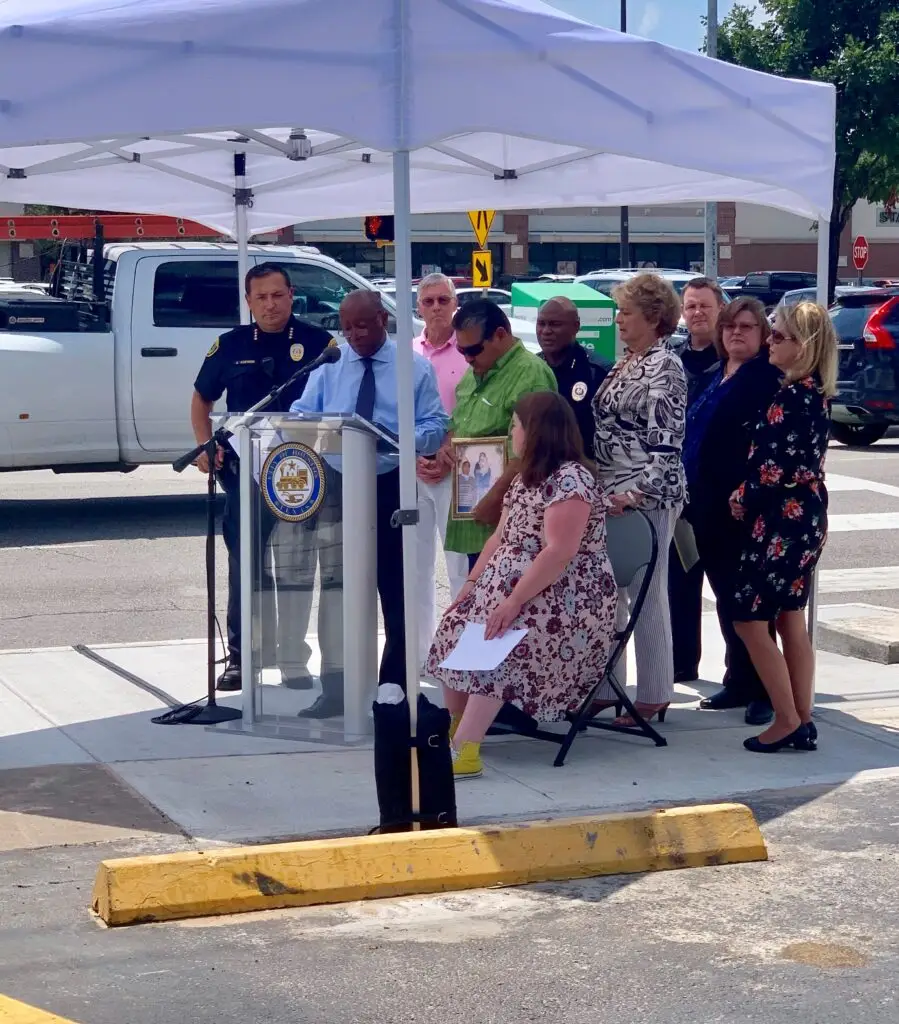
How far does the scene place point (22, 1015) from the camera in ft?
13.1

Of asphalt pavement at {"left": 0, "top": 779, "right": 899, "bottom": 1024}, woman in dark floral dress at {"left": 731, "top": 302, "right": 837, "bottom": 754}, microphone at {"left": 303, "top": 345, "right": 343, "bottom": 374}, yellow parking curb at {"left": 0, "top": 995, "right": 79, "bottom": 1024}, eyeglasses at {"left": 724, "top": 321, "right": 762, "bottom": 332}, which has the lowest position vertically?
asphalt pavement at {"left": 0, "top": 779, "right": 899, "bottom": 1024}

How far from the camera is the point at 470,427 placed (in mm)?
7121

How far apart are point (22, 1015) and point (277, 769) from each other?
2.37m

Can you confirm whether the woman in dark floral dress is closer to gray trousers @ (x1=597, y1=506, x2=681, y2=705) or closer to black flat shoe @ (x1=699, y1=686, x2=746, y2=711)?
gray trousers @ (x1=597, y1=506, x2=681, y2=705)

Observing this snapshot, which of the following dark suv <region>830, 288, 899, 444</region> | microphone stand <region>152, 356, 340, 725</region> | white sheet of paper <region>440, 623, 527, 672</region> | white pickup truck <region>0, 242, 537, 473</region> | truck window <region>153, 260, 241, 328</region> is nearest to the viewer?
white sheet of paper <region>440, 623, 527, 672</region>

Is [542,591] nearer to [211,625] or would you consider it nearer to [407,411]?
[407,411]

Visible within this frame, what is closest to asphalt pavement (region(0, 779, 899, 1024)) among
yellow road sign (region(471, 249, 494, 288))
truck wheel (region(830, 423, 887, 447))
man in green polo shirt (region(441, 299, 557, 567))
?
man in green polo shirt (region(441, 299, 557, 567))

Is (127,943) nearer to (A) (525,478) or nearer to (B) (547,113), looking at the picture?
(A) (525,478)

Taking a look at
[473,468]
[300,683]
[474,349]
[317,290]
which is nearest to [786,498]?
[473,468]

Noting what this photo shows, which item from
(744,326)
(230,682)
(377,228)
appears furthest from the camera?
(377,228)

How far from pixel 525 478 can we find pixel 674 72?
5.15 ft

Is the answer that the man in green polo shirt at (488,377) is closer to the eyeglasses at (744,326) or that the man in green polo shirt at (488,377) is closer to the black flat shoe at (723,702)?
Result: the eyeglasses at (744,326)

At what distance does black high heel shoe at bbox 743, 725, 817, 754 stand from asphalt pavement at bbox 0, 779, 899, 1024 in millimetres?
1283

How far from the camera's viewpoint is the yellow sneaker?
618cm
